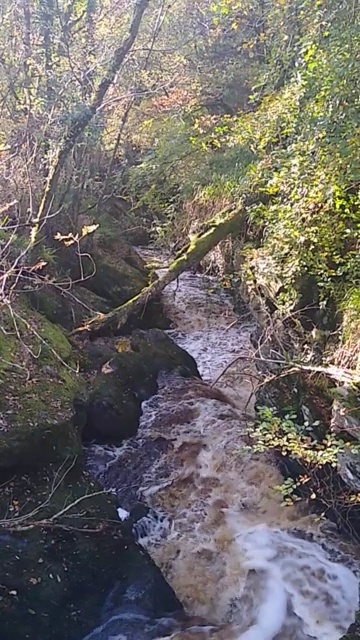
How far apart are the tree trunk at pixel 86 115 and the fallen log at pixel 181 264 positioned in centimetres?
137

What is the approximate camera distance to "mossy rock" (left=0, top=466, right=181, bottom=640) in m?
3.67

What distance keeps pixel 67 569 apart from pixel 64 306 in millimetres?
3733

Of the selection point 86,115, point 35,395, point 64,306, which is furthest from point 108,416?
point 86,115

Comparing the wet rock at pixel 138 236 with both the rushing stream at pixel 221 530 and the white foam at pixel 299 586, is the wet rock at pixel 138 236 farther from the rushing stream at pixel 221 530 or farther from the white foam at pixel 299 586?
the white foam at pixel 299 586

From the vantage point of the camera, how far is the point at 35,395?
505 centimetres

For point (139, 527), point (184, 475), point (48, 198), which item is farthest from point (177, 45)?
point (139, 527)

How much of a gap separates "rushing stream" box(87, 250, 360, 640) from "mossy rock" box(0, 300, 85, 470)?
24.9 inches

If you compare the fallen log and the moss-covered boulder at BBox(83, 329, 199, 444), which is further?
the fallen log

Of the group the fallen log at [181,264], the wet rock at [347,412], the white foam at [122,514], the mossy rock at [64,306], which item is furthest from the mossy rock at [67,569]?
the fallen log at [181,264]

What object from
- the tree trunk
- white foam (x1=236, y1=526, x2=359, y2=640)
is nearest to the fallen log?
the tree trunk

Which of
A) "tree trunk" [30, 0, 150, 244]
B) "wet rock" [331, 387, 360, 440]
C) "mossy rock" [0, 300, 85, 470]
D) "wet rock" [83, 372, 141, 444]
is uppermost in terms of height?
"tree trunk" [30, 0, 150, 244]

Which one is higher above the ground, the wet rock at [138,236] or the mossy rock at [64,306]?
the wet rock at [138,236]

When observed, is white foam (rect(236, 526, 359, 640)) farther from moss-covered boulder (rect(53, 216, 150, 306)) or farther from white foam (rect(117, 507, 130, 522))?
moss-covered boulder (rect(53, 216, 150, 306))

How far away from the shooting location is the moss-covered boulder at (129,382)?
18.9 feet
